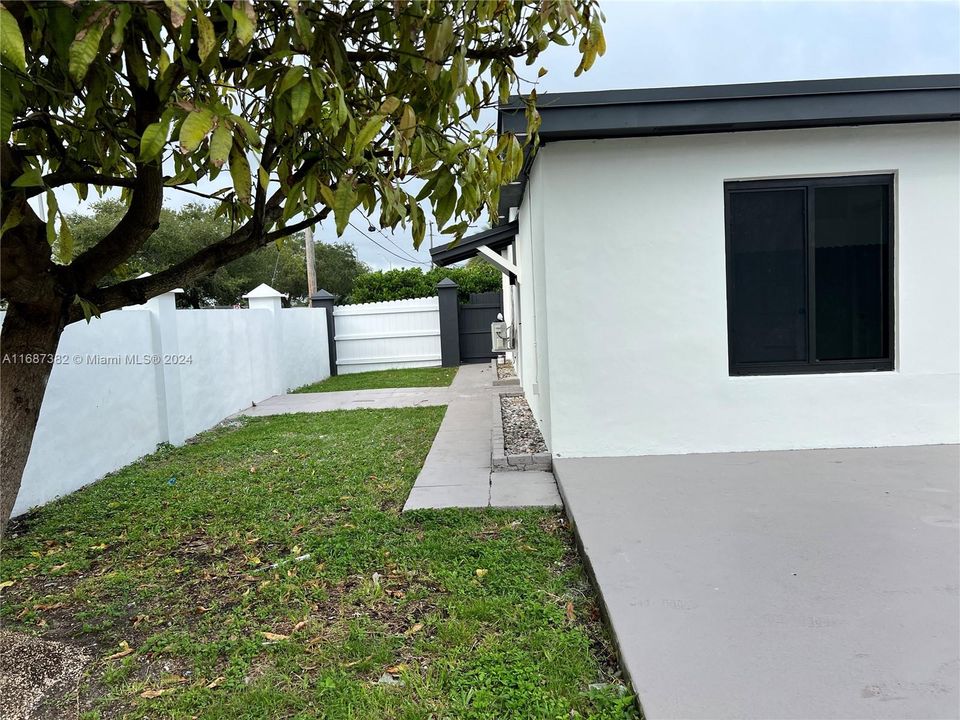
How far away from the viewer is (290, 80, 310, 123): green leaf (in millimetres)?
1896

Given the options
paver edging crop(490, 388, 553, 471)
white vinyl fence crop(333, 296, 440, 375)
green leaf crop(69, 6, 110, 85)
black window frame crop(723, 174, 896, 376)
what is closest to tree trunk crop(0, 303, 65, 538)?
green leaf crop(69, 6, 110, 85)

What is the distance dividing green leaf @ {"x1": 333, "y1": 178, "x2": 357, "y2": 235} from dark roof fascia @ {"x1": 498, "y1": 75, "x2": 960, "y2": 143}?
2814 mm

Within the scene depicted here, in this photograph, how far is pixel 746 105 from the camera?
14.9ft

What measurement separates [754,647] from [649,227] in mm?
3327

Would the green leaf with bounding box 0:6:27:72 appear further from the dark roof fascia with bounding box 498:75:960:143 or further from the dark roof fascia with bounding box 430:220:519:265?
the dark roof fascia with bounding box 430:220:519:265

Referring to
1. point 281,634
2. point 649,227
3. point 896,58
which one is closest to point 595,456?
point 649,227

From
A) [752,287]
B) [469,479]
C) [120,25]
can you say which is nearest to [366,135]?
[120,25]

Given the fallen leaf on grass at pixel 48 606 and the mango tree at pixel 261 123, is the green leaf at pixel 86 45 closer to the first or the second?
the mango tree at pixel 261 123

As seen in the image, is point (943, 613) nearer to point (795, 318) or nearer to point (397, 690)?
point (397, 690)

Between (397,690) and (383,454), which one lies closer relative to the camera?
(397,690)

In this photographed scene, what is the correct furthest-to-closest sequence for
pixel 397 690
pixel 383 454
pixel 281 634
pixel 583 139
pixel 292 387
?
1. pixel 292 387
2. pixel 383 454
3. pixel 583 139
4. pixel 281 634
5. pixel 397 690

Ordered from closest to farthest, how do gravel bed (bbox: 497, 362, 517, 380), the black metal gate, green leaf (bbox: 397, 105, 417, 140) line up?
green leaf (bbox: 397, 105, 417, 140) → gravel bed (bbox: 497, 362, 517, 380) → the black metal gate

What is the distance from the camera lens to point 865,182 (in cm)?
490

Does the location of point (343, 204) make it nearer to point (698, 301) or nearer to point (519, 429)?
point (698, 301)
